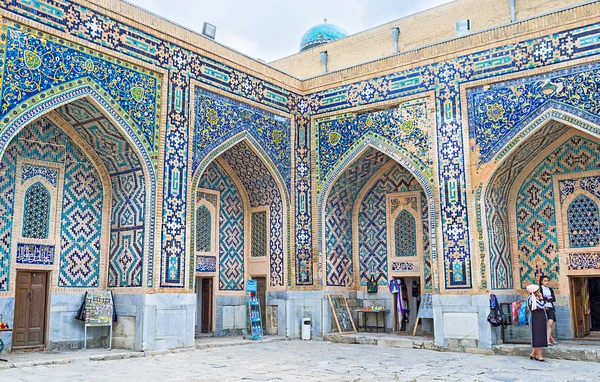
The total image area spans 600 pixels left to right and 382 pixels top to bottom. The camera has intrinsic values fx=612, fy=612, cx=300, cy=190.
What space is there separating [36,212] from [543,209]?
6.65 meters

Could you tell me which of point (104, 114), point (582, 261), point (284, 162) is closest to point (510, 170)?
point (582, 261)

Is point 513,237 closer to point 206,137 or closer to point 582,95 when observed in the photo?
point 582,95

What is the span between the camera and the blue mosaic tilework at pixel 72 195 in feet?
24.1

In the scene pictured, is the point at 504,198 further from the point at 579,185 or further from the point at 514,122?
the point at 514,122

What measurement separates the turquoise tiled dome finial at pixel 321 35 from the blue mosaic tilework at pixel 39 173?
23.9 feet

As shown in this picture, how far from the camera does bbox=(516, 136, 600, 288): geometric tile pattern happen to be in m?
8.23

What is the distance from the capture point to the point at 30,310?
7234mm

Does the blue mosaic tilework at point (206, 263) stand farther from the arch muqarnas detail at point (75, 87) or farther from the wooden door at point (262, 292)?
the arch muqarnas detail at point (75, 87)

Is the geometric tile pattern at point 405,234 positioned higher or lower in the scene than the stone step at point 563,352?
higher

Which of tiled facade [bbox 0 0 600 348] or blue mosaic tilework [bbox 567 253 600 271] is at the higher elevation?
tiled facade [bbox 0 0 600 348]

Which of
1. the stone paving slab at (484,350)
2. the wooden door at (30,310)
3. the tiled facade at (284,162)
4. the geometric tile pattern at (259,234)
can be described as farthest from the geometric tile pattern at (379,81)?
the wooden door at (30,310)

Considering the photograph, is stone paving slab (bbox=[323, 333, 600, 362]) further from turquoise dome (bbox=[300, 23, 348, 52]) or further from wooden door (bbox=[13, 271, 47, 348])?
turquoise dome (bbox=[300, 23, 348, 52])

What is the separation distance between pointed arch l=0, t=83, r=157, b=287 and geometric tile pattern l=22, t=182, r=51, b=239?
2.84 ft

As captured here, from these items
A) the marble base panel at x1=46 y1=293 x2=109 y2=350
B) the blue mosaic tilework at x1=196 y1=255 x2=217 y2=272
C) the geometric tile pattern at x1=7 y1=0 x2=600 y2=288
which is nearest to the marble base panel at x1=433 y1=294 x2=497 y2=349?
the geometric tile pattern at x1=7 y1=0 x2=600 y2=288
